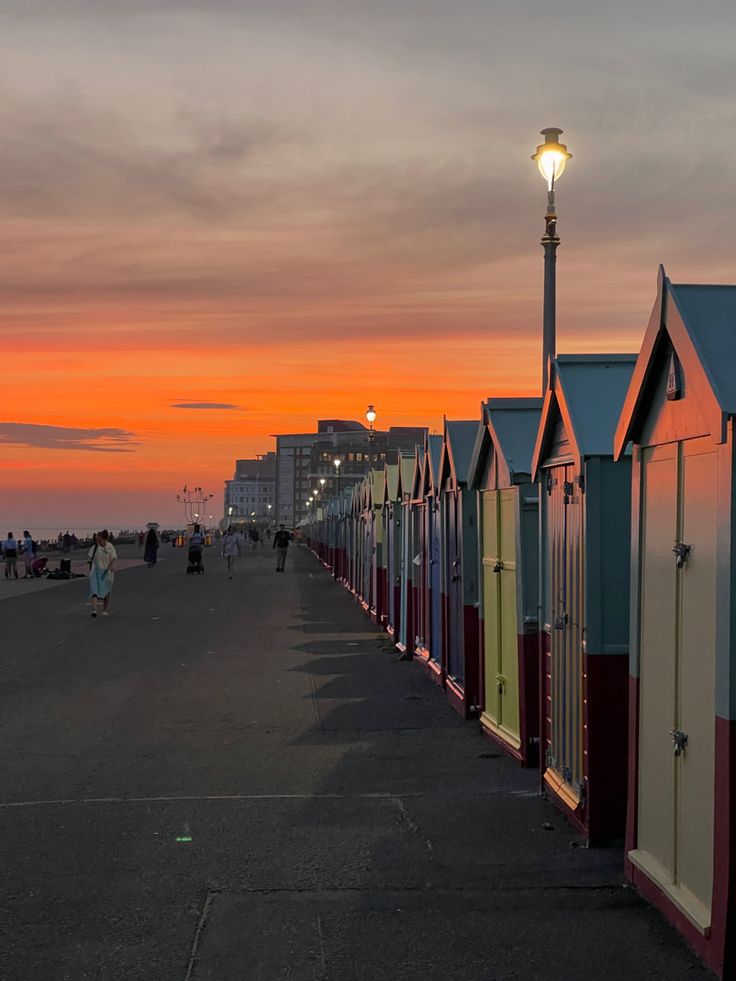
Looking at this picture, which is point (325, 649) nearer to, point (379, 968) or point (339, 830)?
point (339, 830)

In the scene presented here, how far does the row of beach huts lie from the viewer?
533cm

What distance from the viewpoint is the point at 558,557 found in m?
8.48

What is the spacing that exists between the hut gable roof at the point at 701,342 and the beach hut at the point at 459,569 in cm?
613

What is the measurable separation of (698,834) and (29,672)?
11680 mm

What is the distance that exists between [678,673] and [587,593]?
1.67 metres

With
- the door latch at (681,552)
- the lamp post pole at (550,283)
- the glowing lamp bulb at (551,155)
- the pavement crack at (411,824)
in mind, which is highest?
the glowing lamp bulb at (551,155)

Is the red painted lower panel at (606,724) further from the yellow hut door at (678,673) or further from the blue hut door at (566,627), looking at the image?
the yellow hut door at (678,673)

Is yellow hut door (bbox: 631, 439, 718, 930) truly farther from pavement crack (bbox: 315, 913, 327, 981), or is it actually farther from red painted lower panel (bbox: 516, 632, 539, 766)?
red painted lower panel (bbox: 516, 632, 539, 766)

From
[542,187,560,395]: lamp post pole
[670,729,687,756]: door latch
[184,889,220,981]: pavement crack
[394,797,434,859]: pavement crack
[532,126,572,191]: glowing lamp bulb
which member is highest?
[532,126,572,191]: glowing lamp bulb

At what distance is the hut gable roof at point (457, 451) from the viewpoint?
1320cm

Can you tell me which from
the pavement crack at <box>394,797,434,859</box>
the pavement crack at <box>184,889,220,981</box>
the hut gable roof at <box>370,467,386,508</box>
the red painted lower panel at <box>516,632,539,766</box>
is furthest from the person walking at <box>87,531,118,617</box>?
the pavement crack at <box>184,889,220,981</box>

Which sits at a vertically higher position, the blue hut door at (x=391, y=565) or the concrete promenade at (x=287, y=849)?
the blue hut door at (x=391, y=565)

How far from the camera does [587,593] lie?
7.54 metres

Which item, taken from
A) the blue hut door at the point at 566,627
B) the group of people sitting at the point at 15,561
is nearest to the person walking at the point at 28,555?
the group of people sitting at the point at 15,561
